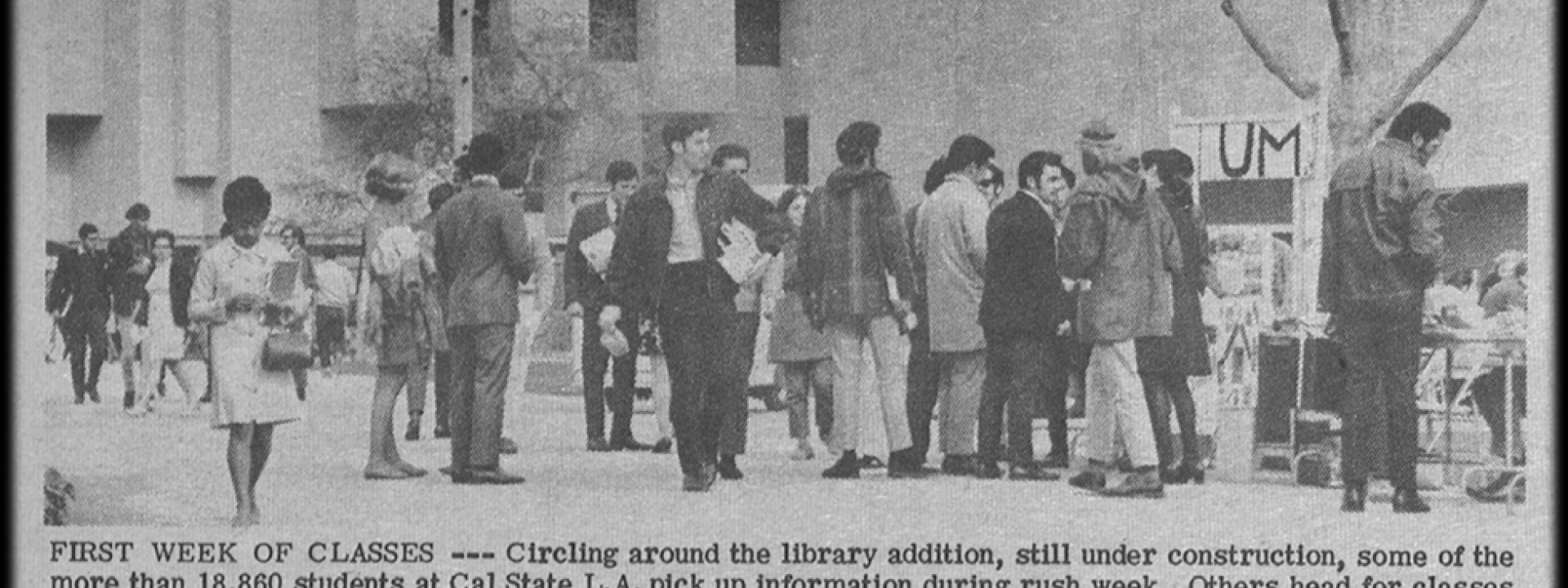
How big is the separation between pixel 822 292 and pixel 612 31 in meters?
1.15

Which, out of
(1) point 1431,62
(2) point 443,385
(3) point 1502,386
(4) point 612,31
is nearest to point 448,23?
(4) point 612,31

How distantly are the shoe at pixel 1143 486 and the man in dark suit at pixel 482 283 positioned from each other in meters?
1.77

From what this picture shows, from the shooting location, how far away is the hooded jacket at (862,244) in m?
7.75

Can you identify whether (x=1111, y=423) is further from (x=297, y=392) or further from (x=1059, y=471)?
(x=297, y=392)

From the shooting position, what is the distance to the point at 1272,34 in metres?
8.07

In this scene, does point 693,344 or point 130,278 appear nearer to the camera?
point 693,344

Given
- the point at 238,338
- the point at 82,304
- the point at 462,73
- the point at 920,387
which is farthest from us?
the point at 462,73

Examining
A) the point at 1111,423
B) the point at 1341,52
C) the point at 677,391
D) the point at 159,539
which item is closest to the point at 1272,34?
the point at 1341,52

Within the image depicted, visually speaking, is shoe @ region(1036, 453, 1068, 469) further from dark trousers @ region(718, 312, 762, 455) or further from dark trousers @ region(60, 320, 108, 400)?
dark trousers @ region(60, 320, 108, 400)

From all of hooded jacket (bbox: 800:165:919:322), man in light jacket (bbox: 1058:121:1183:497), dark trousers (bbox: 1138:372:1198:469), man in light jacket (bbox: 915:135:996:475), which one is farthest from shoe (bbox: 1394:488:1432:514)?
hooded jacket (bbox: 800:165:919:322)

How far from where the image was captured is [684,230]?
7.52 metres

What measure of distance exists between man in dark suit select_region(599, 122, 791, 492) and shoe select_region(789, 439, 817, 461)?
560mm

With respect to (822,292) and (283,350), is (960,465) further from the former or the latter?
(283,350)

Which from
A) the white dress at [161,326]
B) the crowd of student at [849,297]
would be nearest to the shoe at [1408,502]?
the crowd of student at [849,297]
